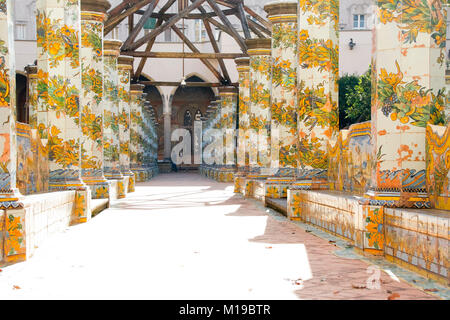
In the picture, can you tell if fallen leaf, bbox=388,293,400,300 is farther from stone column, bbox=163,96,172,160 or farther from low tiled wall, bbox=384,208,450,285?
stone column, bbox=163,96,172,160

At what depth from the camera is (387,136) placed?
21.5 feet

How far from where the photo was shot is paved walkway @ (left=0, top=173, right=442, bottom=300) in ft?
15.4

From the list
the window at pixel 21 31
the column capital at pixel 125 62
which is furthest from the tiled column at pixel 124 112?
the window at pixel 21 31

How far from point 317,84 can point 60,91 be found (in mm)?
3976

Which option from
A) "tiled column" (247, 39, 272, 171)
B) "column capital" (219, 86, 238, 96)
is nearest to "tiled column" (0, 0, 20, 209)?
"tiled column" (247, 39, 272, 171)

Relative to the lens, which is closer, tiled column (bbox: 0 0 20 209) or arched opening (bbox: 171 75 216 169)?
tiled column (bbox: 0 0 20 209)

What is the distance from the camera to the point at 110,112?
1534 centimetres

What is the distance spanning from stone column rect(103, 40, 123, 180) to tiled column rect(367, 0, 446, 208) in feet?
31.6

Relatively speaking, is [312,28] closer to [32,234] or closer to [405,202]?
[405,202]

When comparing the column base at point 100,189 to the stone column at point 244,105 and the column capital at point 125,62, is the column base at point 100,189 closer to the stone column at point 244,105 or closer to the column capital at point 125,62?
the column capital at point 125,62

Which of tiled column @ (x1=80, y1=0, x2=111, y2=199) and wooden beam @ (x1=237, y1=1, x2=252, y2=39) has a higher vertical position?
wooden beam @ (x1=237, y1=1, x2=252, y2=39)

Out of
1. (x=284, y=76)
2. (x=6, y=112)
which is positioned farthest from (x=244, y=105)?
(x=6, y=112)

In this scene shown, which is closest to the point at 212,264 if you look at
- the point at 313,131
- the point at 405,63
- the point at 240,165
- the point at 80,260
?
the point at 80,260
